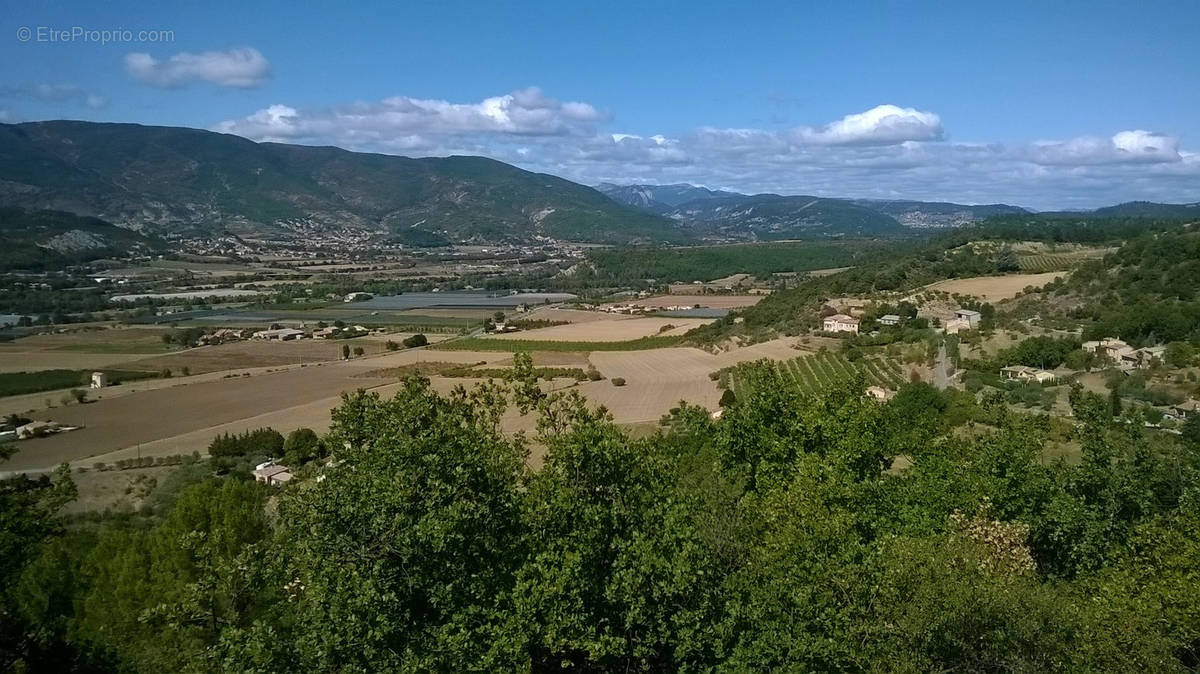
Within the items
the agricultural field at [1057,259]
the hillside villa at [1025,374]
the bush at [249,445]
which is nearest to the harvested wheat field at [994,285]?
the agricultural field at [1057,259]

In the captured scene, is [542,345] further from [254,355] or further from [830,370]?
[830,370]

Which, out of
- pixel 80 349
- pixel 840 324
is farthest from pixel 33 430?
pixel 840 324

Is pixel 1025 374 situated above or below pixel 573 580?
below

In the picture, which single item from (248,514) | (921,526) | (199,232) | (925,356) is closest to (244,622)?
(248,514)

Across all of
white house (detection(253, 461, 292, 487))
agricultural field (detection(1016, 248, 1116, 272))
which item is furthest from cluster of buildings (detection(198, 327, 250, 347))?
agricultural field (detection(1016, 248, 1116, 272))

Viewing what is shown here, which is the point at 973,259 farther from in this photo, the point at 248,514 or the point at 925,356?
the point at 248,514

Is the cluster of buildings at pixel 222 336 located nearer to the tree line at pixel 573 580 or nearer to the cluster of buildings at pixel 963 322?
the tree line at pixel 573 580
